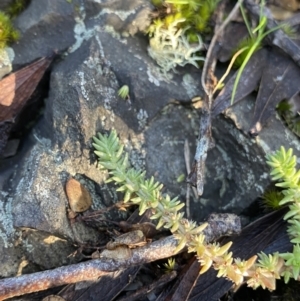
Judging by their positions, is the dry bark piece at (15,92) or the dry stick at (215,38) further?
the dry stick at (215,38)

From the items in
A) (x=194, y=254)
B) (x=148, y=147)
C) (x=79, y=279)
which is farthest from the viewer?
Answer: (x=148, y=147)

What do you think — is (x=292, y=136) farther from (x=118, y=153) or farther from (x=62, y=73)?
(x=62, y=73)

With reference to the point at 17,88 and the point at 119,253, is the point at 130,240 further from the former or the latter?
the point at 17,88

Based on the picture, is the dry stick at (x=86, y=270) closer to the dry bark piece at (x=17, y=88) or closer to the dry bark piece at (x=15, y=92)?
the dry bark piece at (x=15, y=92)

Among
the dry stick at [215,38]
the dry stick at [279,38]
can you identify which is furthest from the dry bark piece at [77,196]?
the dry stick at [279,38]

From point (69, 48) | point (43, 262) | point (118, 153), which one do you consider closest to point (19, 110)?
point (69, 48)

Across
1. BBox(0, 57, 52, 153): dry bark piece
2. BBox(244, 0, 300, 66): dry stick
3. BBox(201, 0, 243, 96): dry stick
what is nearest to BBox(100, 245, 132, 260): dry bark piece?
BBox(0, 57, 52, 153): dry bark piece
